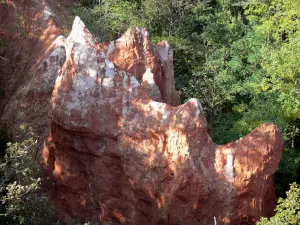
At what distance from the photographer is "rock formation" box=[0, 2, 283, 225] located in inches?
384

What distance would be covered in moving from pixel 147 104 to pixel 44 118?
10.0 feet

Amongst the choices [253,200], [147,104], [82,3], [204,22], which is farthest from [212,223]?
[82,3]

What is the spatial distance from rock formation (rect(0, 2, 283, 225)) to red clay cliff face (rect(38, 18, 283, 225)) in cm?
2

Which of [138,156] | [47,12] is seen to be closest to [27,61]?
[47,12]

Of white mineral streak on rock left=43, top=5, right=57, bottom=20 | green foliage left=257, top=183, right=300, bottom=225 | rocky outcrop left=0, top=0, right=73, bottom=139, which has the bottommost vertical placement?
green foliage left=257, top=183, right=300, bottom=225

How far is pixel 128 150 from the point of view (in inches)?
402

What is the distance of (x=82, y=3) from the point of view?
21375 millimetres

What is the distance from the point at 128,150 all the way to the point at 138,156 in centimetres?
29

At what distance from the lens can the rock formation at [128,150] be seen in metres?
9.75

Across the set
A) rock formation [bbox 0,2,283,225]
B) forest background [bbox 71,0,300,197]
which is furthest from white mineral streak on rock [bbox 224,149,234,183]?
forest background [bbox 71,0,300,197]

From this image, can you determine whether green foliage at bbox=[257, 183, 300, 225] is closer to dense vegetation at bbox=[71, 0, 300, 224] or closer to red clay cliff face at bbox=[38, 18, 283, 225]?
red clay cliff face at bbox=[38, 18, 283, 225]

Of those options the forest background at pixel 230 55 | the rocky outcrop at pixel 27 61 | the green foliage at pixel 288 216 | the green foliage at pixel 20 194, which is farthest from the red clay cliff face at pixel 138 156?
the forest background at pixel 230 55

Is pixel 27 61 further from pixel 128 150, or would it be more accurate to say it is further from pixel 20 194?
pixel 20 194

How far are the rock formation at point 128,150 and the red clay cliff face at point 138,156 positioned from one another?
0.08 ft
